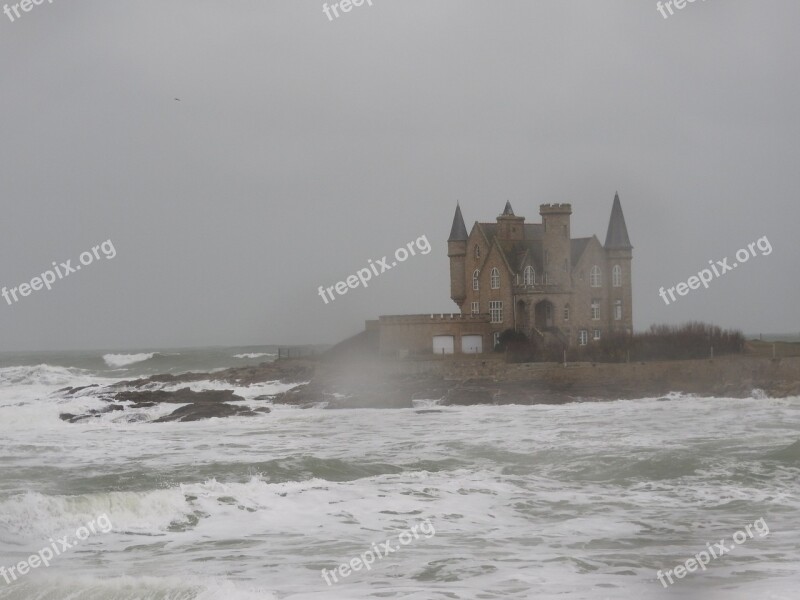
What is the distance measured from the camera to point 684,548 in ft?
46.2

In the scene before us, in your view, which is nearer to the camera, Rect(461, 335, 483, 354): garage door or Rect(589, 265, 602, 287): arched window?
Rect(461, 335, 483, 354): garage door

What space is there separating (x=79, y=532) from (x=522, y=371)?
2833 centimetres

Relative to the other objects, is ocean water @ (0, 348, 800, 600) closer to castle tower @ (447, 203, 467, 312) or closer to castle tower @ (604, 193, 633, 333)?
castle tower @ (604, 193, 633, 333)

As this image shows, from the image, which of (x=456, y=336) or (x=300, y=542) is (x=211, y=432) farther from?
(x=456, y=336)

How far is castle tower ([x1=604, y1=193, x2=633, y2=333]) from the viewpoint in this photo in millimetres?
49562

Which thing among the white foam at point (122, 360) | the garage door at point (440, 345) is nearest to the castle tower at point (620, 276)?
the garage door at point (440, 345)

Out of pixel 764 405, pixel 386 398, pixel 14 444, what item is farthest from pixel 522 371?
pixel 14 444

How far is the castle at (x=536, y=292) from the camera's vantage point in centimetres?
4806

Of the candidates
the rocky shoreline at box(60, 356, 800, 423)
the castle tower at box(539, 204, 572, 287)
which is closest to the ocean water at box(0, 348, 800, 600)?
the rocky shoreline at box(60, 356, 800, 423)

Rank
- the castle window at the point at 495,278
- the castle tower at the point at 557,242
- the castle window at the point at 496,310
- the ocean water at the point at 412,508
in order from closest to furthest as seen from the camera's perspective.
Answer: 1. the ocean water at the point at 412,508
2. the castle tower at the point at 557,242
3. the castle window at the point at 496,310
4. the castle window at the point at 495,278

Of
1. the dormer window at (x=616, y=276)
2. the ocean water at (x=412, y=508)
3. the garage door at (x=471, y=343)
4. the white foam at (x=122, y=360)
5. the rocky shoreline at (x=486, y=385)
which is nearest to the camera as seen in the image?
the ocean water at (x=412, y=508)

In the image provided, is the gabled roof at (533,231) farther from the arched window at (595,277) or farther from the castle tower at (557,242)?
the arched window at (595,277)

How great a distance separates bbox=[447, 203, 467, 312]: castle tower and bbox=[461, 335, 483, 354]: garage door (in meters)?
3.83

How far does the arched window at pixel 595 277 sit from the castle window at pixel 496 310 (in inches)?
172
